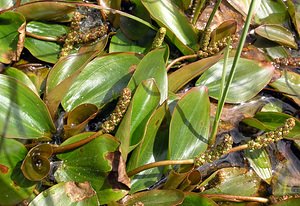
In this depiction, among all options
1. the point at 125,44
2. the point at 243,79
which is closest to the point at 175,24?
the point at 125,44

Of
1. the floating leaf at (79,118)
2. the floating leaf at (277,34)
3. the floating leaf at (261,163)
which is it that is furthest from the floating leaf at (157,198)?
the floating leaf at (277,34)

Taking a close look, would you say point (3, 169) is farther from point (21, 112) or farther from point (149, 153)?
point (149, 153)

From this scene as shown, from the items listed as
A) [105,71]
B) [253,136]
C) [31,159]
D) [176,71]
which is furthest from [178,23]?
[31,159]

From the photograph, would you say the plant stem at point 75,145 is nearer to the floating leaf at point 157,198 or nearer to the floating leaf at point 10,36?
the floating leaf at point 157,198

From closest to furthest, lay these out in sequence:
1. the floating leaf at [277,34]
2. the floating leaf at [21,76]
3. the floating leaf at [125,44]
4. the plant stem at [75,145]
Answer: the plant stem at [75,145]
the floating leaf at [21,76]
the floating leaf at [125,44]
the floating leaf at [277,34]

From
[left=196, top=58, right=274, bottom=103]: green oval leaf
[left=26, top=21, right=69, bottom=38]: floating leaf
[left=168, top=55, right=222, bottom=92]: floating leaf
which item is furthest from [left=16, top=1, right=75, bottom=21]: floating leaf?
[left=196, top=58, right=274, bottom=103]: green oval leaf

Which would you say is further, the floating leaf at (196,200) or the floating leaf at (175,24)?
the floating leaf at (175,24)
